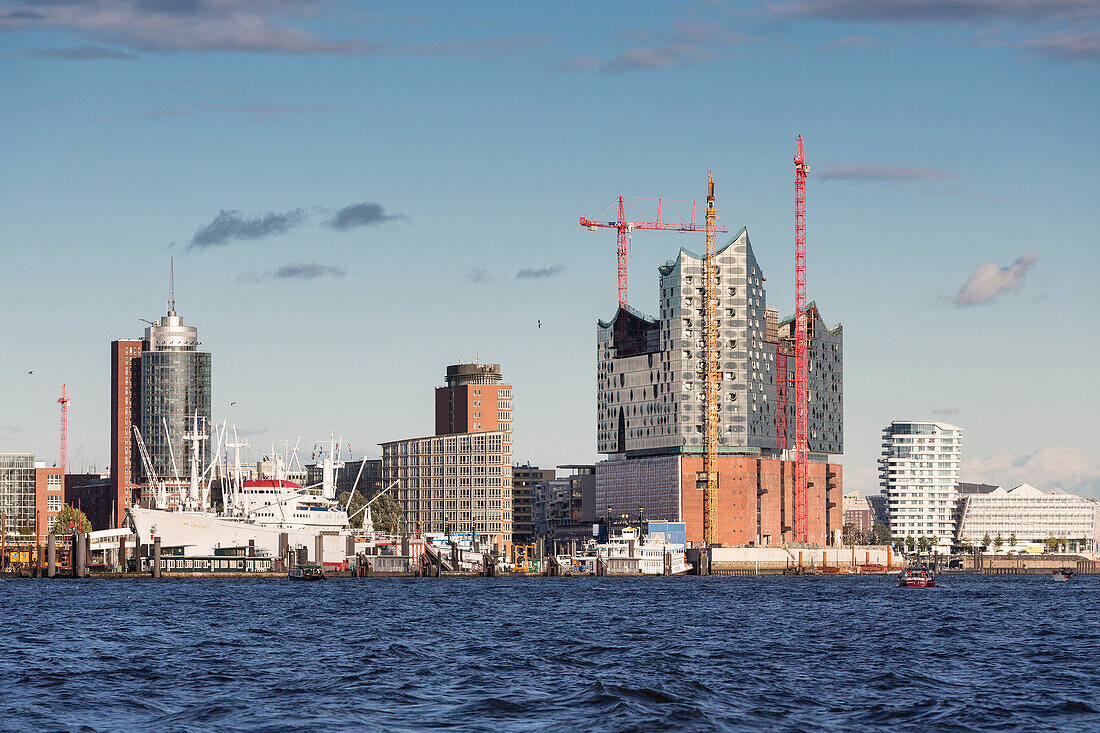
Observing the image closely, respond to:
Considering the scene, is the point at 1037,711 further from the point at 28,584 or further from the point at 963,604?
the point at 28,584

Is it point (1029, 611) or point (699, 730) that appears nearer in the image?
point (699, 730)

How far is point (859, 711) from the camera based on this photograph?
58281 mm

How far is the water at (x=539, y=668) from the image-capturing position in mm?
57031

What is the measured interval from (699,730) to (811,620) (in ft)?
213

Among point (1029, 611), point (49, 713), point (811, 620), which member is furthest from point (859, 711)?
point (1029, 611)

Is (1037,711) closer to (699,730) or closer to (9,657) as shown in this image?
(699,730)

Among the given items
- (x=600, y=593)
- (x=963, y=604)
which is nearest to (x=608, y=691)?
(x=963, y=604)

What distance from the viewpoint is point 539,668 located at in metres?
75.3

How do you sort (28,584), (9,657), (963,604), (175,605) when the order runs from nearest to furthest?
(9,657)
(175,605)
(963,604)
(28,584)

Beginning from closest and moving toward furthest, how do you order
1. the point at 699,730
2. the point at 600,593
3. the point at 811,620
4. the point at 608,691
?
the point at 699,730 < the point at 608,691 < the point at 811,620 < the point at 600,593

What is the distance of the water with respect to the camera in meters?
57.0

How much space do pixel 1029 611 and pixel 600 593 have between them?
53290 mm

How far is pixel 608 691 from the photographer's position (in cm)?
6366

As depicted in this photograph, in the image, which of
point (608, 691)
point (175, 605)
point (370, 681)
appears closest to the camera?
point (608, 691)
